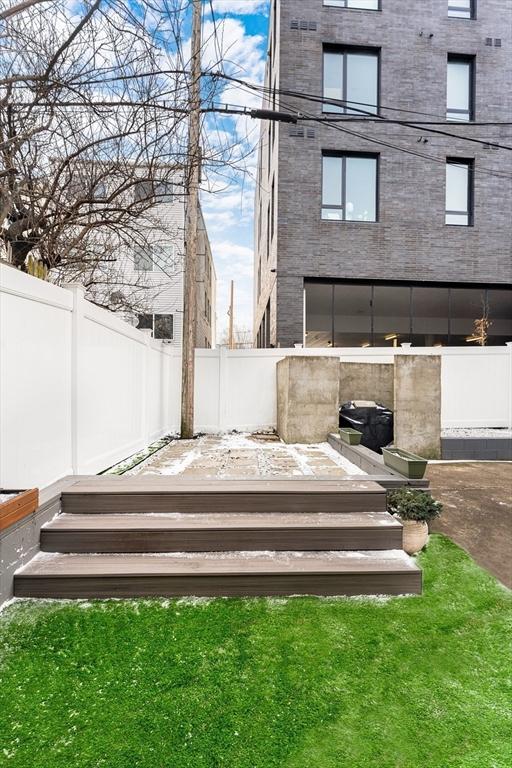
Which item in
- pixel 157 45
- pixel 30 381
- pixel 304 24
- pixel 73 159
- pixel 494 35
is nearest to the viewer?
pixel 30 381

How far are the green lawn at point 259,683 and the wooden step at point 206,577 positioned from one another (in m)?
0.09

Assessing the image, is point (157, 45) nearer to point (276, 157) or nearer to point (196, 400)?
point (196, 400)

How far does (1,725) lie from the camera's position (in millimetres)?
1682

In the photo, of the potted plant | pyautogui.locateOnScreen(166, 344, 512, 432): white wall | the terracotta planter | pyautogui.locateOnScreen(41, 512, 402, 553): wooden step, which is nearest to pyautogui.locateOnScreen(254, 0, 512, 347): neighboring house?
pyautogui.locateOnScreen(166, 344, 512, 432): white wall

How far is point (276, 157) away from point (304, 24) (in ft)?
10.7

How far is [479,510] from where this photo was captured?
4.41 m

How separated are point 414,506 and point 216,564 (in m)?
1.75

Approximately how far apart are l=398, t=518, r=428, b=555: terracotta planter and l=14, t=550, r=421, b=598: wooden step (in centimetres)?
36

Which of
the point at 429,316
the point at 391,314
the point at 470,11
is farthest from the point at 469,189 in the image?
the point at 470,11

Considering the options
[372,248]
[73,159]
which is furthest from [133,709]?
[372,248]

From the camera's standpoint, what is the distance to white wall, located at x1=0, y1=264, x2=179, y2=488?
2.90 m

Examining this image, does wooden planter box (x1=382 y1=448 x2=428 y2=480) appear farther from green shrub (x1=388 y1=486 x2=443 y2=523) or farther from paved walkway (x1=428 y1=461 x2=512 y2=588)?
paved walkway (x1=428 y1=461 x2=512 y2=588)

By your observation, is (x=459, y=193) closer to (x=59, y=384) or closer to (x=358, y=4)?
(x=358, y=4)

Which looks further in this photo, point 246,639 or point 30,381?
point 30,381
